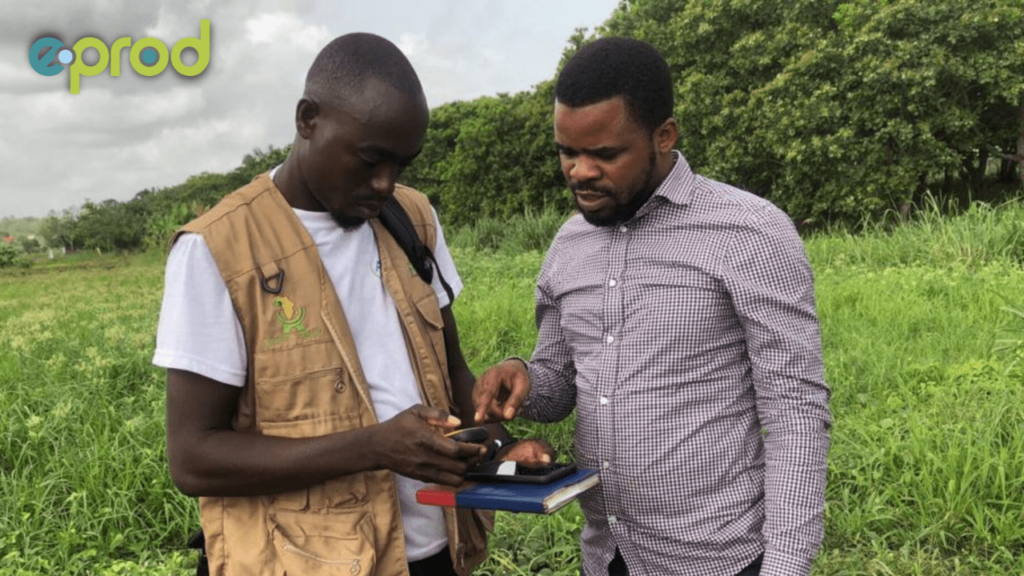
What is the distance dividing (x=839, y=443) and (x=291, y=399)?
11.4ft

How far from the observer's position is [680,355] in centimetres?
175

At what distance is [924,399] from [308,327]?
13.8 feet

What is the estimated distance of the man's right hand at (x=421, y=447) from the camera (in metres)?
1.51

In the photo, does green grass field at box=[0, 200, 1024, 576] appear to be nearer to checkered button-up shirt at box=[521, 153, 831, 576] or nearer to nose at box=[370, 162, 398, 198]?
checkered button-up shirt at box=[521, 153, 831, 576]

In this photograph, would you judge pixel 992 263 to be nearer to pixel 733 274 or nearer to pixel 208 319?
pixel 733 274

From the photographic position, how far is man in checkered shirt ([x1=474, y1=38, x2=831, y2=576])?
5.50ft

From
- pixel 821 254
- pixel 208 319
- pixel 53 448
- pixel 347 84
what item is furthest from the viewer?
pixel 821 254

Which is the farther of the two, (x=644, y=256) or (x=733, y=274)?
(x=644, y=256)

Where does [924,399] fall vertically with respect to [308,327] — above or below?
below

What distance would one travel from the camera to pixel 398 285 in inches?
69.9

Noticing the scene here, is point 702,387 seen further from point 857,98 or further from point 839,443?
point 857,98

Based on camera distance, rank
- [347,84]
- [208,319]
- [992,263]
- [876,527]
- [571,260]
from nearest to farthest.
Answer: [208,319] → [347,84] → [571,260] → [876,527] → [992,263]

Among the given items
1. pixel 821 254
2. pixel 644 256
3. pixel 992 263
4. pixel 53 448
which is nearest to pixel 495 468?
pixel 644 256

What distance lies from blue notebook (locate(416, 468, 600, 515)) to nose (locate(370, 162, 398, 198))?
1.76ft
